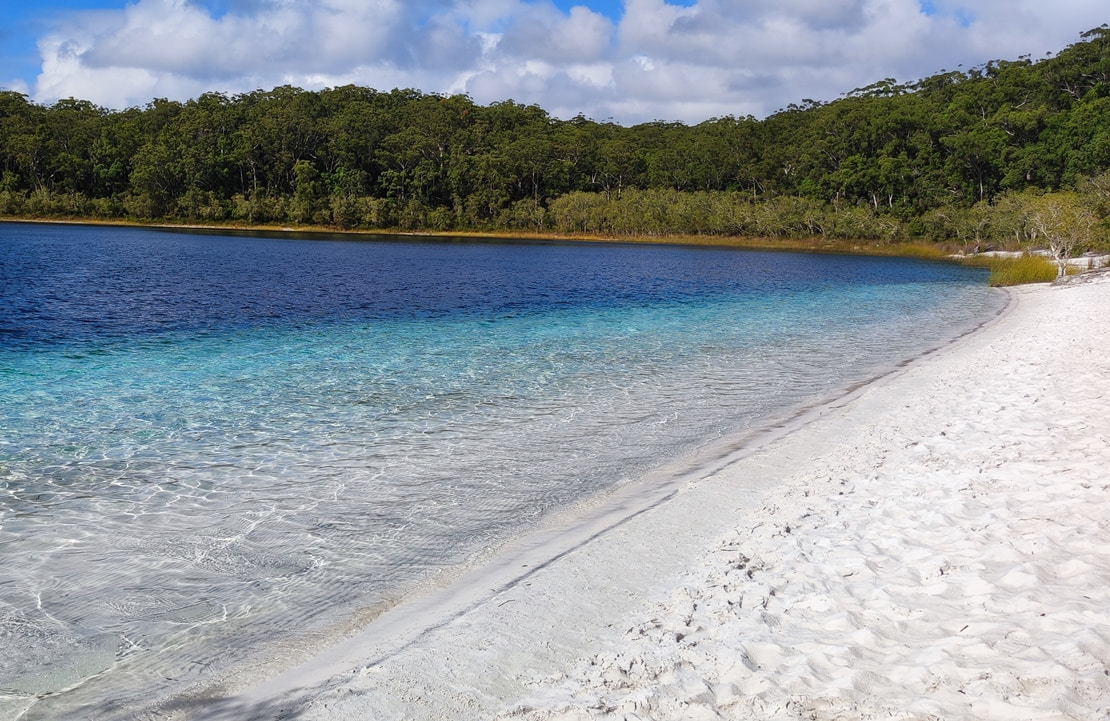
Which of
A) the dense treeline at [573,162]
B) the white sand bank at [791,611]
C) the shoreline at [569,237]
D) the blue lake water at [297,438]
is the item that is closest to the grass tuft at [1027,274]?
the blue lake water at [297,438]

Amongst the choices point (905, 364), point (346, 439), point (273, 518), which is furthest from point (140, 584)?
point (905, 364)

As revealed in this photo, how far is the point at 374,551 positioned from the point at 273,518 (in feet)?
5.18

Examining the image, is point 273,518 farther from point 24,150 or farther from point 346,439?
point 24,150

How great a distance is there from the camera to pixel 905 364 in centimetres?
1809

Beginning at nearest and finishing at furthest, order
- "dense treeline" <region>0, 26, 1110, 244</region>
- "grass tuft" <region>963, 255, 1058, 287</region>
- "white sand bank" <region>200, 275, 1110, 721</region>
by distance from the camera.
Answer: "white sand bank" <region>200, 275, 1110, 721</region> → "grass tuft" <region>963, 255, 1058, 287</region> → "dense treeline" <region>0, 26, 1110, 244</region>

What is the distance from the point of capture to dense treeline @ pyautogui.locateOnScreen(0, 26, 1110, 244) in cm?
10519

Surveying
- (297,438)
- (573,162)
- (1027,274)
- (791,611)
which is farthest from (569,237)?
(791,611)

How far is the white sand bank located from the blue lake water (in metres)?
1.00

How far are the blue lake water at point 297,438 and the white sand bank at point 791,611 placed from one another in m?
1.00

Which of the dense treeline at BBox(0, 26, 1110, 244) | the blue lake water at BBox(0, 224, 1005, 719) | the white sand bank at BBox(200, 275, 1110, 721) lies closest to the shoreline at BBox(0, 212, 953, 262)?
the dense treeline at BBox(0, 26, 1110, 244)

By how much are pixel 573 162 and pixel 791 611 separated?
142 m

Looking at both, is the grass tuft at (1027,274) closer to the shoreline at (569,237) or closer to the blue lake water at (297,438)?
the blue lake water at (297,438)

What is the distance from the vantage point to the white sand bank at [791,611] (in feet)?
14.4

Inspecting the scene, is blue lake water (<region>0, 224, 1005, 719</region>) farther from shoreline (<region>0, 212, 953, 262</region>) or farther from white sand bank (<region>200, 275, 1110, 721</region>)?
shoreline (<region>0, 212, 953, 262</region>)
